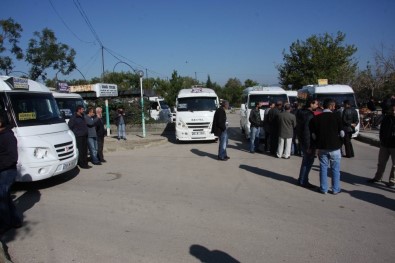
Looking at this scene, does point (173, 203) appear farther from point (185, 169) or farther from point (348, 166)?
point (348, 166)

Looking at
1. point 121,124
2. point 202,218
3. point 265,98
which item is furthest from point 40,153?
point 265,98

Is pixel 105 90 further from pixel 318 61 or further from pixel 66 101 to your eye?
pixel 318 61

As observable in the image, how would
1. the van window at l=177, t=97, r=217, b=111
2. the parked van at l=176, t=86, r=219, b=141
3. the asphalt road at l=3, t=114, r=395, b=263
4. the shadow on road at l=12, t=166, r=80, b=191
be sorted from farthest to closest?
the van window at l=177, t=97, r=217, b=111 → the parked van at l=176, t=86, r=219, b=141 → the shadow on road at l=12, t=166, r=80, b=191 → the asphalt road at l=3, t=114, r=395, b=263

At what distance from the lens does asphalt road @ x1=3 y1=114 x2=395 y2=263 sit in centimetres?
451

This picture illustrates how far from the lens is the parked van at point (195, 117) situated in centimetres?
1528

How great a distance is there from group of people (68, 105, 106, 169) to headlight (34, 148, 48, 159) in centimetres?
237

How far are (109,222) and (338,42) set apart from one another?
31.1 metres

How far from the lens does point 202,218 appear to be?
18.9 ft

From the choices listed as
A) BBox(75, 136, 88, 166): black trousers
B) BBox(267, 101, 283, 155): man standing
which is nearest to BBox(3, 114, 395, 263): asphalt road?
BBox(75, 136, 88, 166): black trousers

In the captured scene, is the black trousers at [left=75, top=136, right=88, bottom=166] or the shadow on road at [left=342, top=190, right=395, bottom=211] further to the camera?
the black trousers at [left=75, top=136, right=88, bottom=166]

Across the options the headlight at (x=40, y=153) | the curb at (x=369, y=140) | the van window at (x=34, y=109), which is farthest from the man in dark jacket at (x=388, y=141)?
the van window at (x=34, y=109)

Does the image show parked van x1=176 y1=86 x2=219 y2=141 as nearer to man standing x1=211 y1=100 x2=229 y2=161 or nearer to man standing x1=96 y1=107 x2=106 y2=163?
man standing x1=211 y1=100 x2=229 y2=161

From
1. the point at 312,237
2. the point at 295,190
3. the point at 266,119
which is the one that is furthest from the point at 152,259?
the point at 266,119

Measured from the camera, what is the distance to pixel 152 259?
14.2 ft
